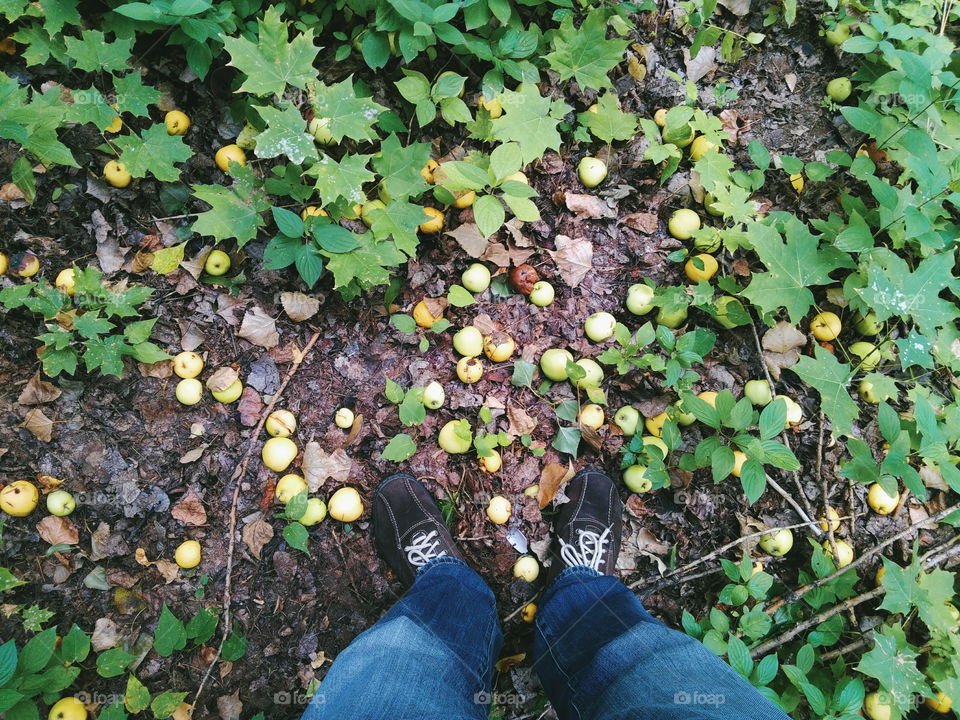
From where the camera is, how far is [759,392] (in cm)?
286

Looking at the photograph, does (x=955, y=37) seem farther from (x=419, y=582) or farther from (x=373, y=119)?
(x=419, y=582)

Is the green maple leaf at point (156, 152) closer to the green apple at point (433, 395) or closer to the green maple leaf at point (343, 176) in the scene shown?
the green maple leaf at point (343, 176)

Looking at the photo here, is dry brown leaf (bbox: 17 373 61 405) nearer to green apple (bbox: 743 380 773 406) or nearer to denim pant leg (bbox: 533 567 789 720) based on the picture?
denim pant leg (bbox: 533 567 789 720)

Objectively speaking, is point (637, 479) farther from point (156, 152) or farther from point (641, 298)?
point (156, 152)

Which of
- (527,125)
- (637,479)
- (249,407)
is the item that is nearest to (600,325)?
(637,479)

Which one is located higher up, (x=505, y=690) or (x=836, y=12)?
(x=836, y=12)

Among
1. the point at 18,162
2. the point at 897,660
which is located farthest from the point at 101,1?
the point at 897,660

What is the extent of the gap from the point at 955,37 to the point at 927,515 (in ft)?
10.5

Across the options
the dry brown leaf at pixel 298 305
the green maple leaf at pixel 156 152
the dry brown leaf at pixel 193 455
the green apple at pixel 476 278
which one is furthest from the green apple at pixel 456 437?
the green maple leaf at pixel 156 152

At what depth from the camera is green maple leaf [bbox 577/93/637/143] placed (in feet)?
9.85

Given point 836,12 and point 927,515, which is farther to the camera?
point 836,12

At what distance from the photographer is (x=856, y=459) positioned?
2504 millimetres

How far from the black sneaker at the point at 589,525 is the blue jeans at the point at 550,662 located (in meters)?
0.10

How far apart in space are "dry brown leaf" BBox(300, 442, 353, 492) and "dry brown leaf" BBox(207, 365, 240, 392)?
55 centimetres
